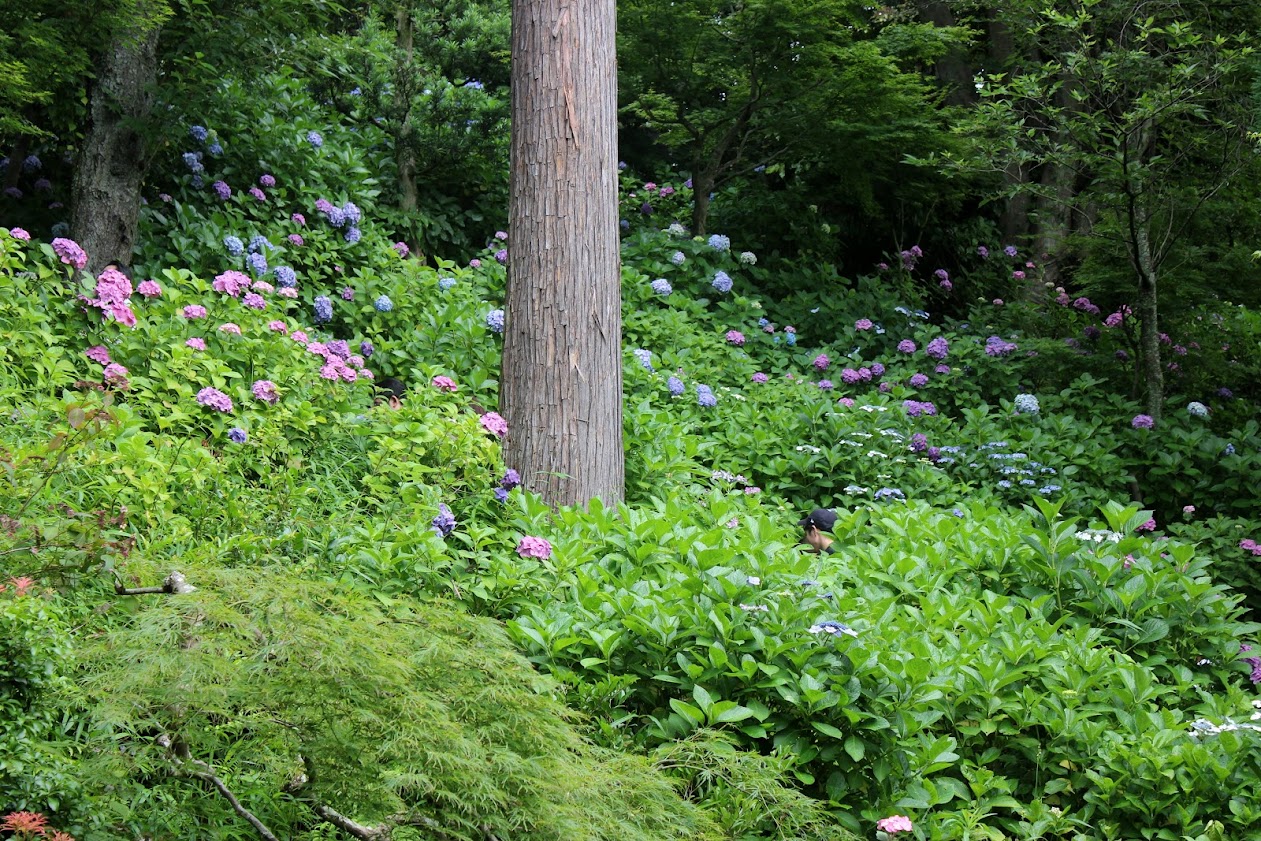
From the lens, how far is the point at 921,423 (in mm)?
7137

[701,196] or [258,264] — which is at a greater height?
[701,196]

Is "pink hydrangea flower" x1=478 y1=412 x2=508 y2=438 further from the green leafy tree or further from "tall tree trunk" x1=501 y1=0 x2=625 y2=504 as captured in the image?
the green leafy tree

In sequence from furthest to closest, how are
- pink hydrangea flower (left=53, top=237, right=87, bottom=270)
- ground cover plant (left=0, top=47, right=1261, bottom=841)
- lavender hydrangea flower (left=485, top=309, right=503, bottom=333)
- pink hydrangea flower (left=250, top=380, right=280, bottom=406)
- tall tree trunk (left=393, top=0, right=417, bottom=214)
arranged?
tall tree trunk (left=393, top=0, right=417, bottom=214) → lavender hydrangea flower (left=485, top=309, right=503, bottom=333) → pink hydrangea flower (left=53, top=237, right=87, bottom=270) → pink hydrangea flower (left=250, top=380, right=280, bottom=406) → ground cover plant (left=0, top=47, right=1261, bottom=841)

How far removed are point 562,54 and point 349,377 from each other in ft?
6.03

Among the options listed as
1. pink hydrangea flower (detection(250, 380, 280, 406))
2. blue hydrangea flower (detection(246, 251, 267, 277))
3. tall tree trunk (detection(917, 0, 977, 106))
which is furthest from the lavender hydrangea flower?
tall tree trunk (detection(917, 0, 977, 106))

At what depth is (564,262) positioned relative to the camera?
210 inches

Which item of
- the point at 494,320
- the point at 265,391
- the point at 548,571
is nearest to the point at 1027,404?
the point at 494,320

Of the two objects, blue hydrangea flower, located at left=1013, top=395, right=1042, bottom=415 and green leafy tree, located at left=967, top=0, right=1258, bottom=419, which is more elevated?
green leafy tree, located at left=967, top=0, right=1258, bottom=419

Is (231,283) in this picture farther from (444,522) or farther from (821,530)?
(821,530)

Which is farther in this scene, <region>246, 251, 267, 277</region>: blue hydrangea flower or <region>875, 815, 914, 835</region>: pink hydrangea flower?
<region>246, 251, 267, 277</region>: blue hydrangea flower

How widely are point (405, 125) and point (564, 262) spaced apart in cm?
396

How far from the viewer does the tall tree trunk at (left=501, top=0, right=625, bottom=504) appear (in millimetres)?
5180

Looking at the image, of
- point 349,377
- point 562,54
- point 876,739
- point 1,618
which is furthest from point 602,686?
point 562,54

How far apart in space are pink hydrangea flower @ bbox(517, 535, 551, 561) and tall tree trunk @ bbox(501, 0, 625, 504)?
2.88 ft
